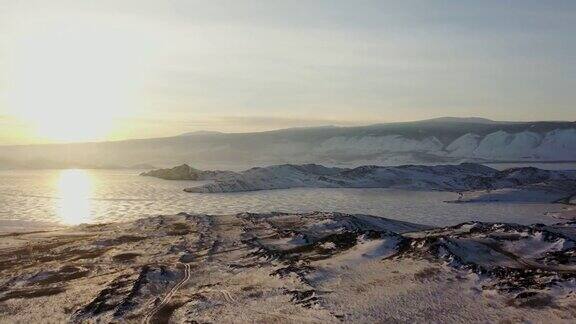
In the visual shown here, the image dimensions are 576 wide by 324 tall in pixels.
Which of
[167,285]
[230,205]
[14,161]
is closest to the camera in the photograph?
[167,285]

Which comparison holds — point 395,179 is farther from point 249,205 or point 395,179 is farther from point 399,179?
point 249,205

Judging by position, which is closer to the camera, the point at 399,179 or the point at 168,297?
the point at 168,297

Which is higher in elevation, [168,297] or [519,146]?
[519,146]

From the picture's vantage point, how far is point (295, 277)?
916 inches

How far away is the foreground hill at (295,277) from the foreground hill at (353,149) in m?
103

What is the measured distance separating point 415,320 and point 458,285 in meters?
4.01

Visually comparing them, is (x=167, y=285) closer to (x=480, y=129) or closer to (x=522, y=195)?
(x=522, y=195)

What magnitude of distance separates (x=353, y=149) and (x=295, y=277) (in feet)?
451

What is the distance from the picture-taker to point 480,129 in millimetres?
Result: 154500

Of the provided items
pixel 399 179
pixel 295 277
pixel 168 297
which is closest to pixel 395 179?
pixel 399 179

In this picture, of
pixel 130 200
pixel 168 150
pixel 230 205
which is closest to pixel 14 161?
pixel 168 150

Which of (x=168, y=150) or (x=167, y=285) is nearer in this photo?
(x=167, y=285)

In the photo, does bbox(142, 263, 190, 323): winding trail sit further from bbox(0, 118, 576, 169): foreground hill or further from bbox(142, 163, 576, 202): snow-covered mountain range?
bbox(0, 118, 576, 169): foreground hill

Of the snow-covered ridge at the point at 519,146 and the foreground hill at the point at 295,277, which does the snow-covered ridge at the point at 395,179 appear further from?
the snow-covered ridge at the point at 519,146
